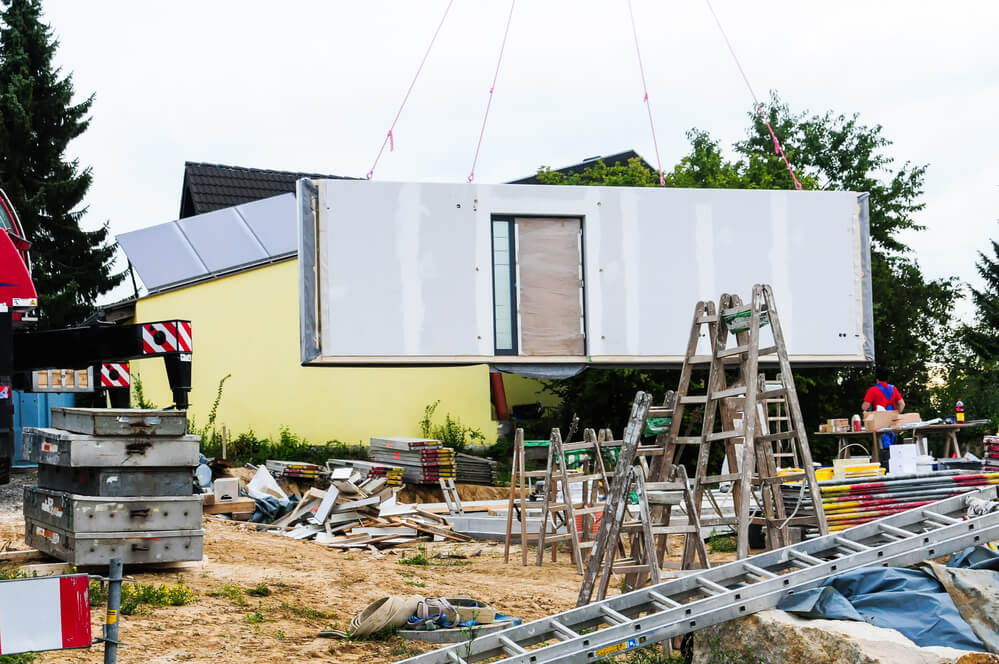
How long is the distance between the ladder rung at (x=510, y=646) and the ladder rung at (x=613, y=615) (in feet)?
1.79

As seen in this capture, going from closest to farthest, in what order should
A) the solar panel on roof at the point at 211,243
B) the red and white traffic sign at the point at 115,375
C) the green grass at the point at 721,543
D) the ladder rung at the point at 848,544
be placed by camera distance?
the ladder rung at the point at 848,544
the red and white traffic sign at the point at 115,375
the green grass at the point at 721,543
the solar panel on roof at the point at 211,243

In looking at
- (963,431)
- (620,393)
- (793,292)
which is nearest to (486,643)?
(793,292)

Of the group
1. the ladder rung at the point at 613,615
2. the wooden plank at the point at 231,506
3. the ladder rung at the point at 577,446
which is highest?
the ladder rung at the point at 577,446

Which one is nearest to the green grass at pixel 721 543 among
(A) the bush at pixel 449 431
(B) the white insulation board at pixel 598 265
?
(B) the white insulation board at pixel 598 265

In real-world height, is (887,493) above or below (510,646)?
above

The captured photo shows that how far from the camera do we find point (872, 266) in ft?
105

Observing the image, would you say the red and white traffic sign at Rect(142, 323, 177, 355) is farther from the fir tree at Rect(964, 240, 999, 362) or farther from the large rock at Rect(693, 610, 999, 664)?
the fir tree at Rect(964, 240, 999, 362)

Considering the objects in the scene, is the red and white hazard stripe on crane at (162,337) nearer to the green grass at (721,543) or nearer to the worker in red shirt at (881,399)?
the green grass at (721,543)

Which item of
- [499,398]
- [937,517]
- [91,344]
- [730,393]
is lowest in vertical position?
[937,517]

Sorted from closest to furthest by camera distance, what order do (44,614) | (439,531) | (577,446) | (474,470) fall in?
(44,614)
(577,446)
(439,531)
(474,470)

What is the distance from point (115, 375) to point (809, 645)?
28.9 ft

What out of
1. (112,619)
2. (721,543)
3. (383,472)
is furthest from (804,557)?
(383,472)

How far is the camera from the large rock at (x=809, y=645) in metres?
5.04

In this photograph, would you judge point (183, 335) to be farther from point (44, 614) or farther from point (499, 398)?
point (499, 398)
